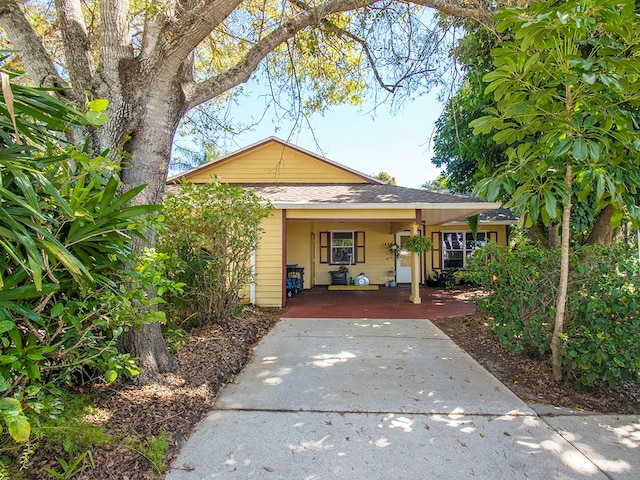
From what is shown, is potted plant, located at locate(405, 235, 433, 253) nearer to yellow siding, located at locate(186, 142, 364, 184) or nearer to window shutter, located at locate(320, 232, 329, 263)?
yellow siding, located at locate(186, 142, 364, 184)

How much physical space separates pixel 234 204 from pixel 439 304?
248 inches

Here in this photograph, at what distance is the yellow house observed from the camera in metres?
8.55

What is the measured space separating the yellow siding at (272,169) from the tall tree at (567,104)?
8.39 metres

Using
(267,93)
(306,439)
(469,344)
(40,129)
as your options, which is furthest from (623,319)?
(267,93)

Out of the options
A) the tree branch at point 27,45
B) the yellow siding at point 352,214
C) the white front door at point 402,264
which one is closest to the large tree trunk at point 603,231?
the yellow siding at point 352,214

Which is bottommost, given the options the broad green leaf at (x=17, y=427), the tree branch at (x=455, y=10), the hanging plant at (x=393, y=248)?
the broad green leaf at (x=17, y=427)

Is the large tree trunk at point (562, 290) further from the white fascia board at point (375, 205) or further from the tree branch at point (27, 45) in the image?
the tree branch at point (27, 45)

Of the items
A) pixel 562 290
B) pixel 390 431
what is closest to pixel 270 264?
pixel 390 431

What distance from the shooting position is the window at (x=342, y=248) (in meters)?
13.6

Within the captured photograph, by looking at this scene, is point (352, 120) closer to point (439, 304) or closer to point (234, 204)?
point (234, 204)

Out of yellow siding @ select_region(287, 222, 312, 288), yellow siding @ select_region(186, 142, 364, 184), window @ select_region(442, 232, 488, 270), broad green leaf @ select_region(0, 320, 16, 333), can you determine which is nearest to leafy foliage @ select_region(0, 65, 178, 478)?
broad green leaf @ select_region(0, 320, 16, 333)

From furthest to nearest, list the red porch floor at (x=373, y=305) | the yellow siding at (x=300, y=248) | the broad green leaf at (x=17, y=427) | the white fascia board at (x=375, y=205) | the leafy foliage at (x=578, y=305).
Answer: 1. the yellow siding at (x=300, y=248)
2. the white fascia board at (x=375, y=205)
3. the red porch floor at (x=373, y=305)
4. the leafy foliage at (x=578, y=305)
5. the broad green leaf at (x=17, y=427)

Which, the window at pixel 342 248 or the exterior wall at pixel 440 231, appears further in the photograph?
the window at pixel 342 248

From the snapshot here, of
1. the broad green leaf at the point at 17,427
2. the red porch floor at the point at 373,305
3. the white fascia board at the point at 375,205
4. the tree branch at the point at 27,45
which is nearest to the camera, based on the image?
the broad green leaf at the point at 17,427
